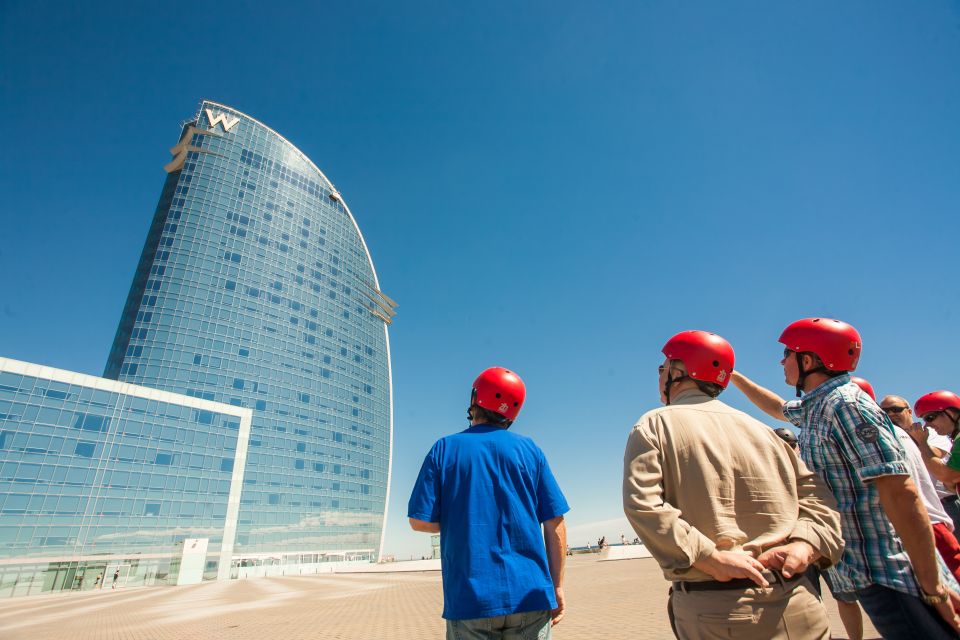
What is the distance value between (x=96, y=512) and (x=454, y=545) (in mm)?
52779

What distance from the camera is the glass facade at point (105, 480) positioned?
35156mm

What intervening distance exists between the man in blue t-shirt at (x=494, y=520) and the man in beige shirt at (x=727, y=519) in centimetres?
87

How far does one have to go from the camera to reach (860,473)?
7.41 feet

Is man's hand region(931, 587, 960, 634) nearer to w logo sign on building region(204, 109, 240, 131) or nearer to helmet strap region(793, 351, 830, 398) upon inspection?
helmet strap region(793, 351, 830, 398)

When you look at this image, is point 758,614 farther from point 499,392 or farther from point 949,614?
point 499,392

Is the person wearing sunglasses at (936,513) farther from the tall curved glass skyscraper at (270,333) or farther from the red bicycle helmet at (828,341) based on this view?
the tall curved glass skyscraper at (270,333)

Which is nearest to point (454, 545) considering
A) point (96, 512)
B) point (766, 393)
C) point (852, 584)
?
point (852, 584)

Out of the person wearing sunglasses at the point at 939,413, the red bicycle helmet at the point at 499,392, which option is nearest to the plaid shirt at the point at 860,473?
the red bicycle helmet at the point at 499,392

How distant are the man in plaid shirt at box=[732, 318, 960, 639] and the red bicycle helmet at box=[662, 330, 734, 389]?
67cm

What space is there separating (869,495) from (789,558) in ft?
3.45

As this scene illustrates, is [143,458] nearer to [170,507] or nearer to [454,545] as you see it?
[170,507]

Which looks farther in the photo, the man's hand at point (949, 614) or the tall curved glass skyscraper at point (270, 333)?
the tall curved glass skyscraper at point (270, 333)

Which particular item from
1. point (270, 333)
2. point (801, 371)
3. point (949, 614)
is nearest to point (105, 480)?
point (270, 333)

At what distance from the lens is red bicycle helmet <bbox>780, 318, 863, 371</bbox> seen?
268 cm
